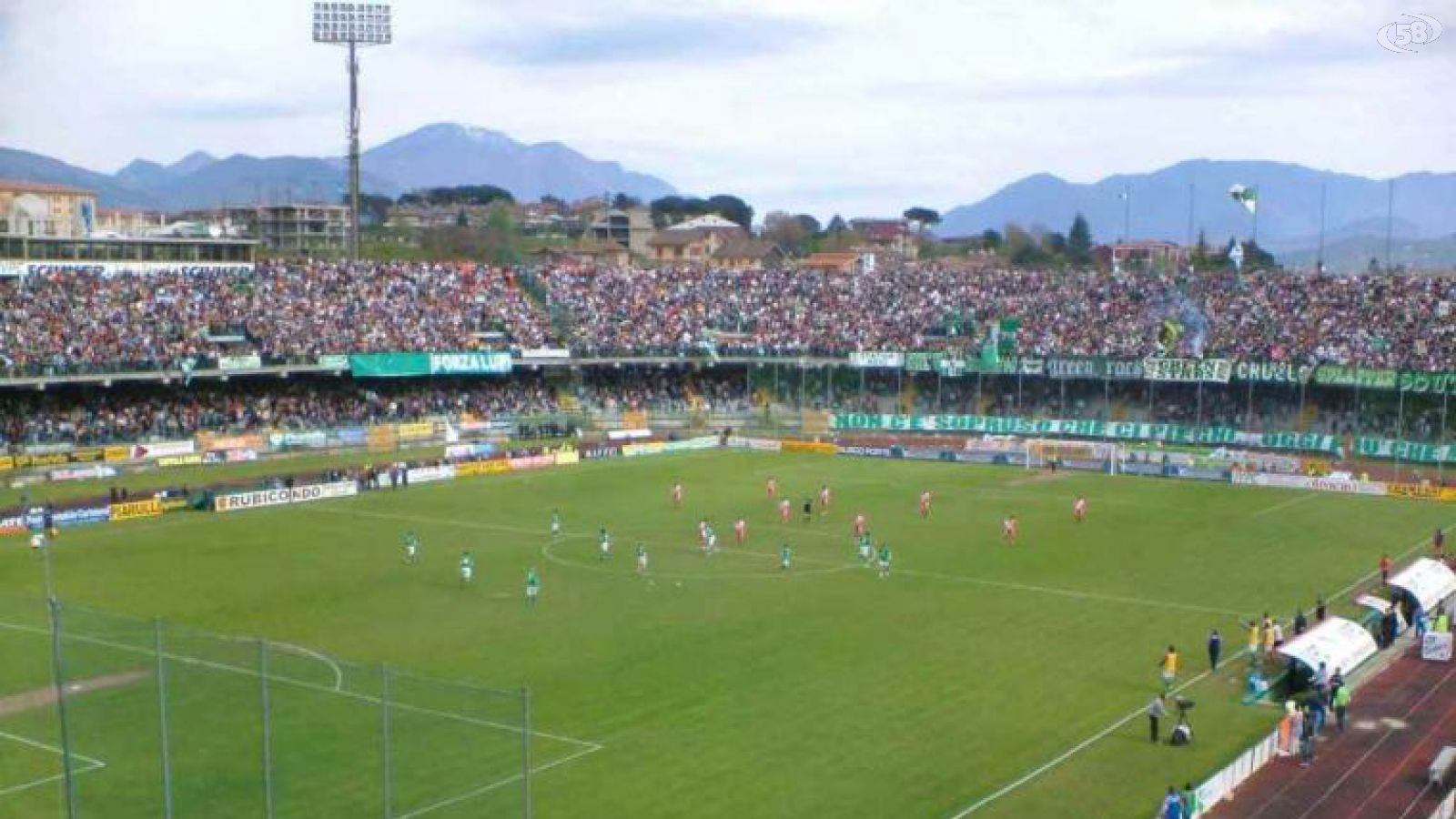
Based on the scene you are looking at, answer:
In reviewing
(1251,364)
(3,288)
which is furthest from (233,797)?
(1251,364)

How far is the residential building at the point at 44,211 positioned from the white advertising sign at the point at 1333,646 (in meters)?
72.6

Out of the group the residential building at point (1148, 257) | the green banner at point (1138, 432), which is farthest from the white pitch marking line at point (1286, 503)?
the residential building at point (1148, 257)

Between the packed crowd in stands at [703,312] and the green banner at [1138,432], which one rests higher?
the packed crowd in stands at [703,312]

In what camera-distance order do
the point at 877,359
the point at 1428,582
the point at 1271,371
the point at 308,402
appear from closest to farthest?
the point at 1428,582 < the point at 1271,371 < the point at 308,402 < the point at 877,359

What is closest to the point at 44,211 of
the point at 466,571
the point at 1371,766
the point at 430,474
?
the point at 430,474

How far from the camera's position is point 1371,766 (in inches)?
1028

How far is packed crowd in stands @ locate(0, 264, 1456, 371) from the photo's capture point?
7212 cm

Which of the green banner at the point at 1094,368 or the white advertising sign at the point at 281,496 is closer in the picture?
the white advertising sign at the point at 281,496

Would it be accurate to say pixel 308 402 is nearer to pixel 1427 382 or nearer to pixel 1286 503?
pixel 1286 503

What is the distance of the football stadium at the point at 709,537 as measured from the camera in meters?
24.8

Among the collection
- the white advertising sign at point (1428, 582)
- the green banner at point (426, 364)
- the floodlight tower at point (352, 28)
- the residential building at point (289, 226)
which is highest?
the floodlight tower at point (352, 28)

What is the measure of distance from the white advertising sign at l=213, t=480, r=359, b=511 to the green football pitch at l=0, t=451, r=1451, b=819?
1.26 meters

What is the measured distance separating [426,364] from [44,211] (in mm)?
35623

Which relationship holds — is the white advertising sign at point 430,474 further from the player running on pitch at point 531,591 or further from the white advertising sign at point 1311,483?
the white advertising sign at point 1311,483
